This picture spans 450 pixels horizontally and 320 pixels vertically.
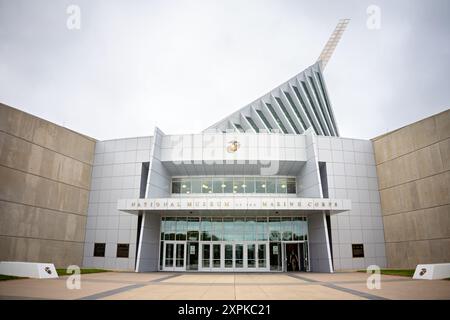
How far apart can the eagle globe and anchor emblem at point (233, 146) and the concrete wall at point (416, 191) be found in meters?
13.6

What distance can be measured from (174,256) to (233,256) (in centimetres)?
554

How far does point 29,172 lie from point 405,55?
27221 millimetres

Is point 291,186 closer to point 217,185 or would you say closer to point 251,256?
point 217,185

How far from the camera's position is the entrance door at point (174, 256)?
27281 mm

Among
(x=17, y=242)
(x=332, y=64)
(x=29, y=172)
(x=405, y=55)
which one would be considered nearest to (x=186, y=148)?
(x=29, y=172)

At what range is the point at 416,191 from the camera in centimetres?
2405

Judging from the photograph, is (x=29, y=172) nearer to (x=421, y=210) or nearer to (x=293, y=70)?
(x=421, y=210)

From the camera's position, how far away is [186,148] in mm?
27281

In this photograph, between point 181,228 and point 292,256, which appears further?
point 181,228

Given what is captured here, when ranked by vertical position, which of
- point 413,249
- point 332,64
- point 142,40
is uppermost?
point 332,64

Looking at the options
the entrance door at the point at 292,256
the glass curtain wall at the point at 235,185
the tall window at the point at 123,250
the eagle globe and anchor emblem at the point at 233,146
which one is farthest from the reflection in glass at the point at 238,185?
the tall window at the point at 123,250

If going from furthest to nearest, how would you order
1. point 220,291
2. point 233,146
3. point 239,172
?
point 239,172 < point 233,146 < point 220,291

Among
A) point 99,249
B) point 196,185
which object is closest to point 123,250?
point 99,249

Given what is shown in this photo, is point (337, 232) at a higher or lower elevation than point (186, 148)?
lower
